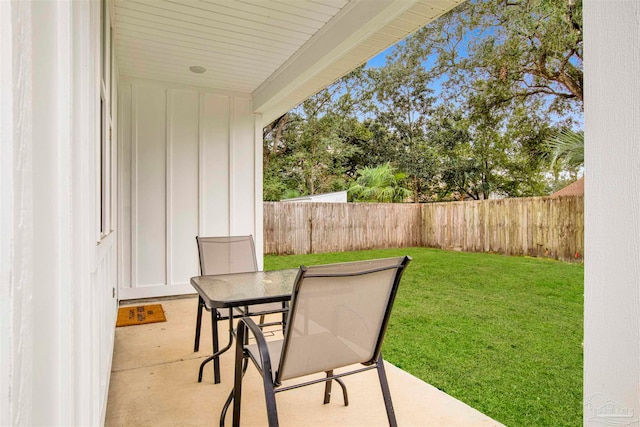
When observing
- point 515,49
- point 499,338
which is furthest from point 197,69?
point 515,49

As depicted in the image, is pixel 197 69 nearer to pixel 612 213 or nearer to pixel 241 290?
pixel 241 290

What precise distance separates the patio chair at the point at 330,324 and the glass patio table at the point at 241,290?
21 centimetres

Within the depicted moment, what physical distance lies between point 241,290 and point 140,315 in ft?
7.96

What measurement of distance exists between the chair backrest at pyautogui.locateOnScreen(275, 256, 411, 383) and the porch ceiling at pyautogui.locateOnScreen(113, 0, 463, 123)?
1858 millimetres

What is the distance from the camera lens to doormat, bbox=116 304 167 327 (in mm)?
3781

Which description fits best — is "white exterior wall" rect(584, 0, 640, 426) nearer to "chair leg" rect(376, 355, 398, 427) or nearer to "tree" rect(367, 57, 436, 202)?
"chair leg" rect(376, 355, 398, 427)

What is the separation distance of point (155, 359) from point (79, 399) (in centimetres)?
190

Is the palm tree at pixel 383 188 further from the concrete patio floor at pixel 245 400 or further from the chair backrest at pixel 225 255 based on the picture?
the concrete patio floor at pixel 245 400

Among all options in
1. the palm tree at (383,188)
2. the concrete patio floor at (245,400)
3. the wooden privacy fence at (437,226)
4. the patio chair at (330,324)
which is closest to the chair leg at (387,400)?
the patio chair at (330,324)

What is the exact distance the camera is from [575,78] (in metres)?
8.89

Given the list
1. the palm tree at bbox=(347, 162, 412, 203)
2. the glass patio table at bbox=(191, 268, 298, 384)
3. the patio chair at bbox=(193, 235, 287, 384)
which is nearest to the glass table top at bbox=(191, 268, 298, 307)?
the glass patio table at bbox=(191, 268, 298, 384)

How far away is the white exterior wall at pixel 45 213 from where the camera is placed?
442 mm

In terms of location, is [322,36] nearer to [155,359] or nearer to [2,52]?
[155,359]

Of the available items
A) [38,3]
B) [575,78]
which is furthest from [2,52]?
[575,78]
